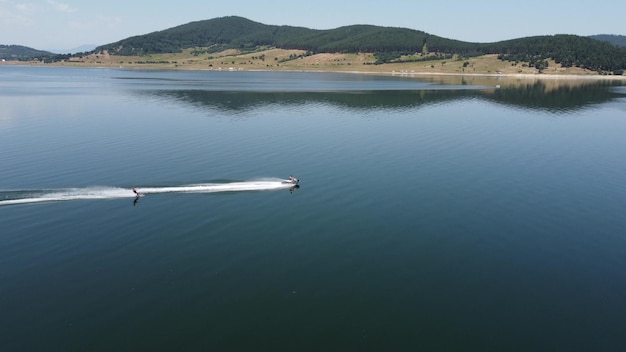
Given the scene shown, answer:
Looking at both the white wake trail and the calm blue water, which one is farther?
the white wake trail

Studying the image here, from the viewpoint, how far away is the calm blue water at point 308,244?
31.9m

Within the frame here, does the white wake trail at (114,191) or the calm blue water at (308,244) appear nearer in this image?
the calm blue water at (308,244)

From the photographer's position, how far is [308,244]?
149 ft

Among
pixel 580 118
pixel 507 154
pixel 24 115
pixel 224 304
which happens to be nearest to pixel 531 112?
pixel 580 118

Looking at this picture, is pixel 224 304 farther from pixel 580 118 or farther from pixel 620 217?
pixel 580 118

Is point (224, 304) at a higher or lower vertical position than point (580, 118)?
lower

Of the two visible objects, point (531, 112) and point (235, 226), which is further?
point (531, 112)

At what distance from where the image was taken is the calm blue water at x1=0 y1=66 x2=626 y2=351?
1256 inches

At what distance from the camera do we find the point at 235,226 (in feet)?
164

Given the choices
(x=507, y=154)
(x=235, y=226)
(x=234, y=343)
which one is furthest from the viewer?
(x=507, y=154)

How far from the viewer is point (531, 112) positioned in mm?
153000

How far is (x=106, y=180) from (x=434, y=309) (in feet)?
179

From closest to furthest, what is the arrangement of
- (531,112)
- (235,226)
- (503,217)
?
(235,226)
(503,217)
(531,112)

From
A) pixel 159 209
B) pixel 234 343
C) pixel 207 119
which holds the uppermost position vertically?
pixel 207 119
